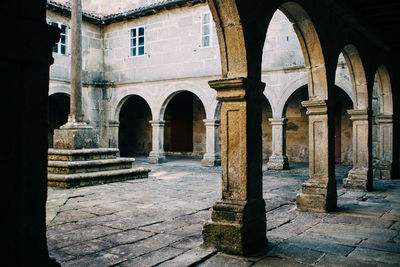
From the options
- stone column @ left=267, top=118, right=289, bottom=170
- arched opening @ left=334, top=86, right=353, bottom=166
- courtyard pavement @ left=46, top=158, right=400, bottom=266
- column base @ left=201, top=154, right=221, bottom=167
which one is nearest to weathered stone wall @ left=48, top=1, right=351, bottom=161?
stone column @ left=267, top=118, right=289, bottom=170

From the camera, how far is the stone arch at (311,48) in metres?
4.41

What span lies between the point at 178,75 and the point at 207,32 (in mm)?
1782

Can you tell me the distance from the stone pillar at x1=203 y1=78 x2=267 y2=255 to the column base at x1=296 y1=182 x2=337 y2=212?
1732 millimetres

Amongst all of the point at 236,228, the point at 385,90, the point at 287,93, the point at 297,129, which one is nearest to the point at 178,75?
the point at 287,93

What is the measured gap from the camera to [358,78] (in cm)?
650

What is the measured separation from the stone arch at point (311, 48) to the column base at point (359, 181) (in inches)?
97.0

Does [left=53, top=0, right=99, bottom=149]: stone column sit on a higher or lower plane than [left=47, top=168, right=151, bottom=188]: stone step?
higher

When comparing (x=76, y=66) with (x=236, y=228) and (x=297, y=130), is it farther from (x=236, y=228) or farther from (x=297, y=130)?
(x=297, y=130)

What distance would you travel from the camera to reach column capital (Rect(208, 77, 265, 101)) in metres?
3.09

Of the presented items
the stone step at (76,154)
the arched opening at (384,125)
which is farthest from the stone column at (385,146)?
the stone step at (76,154)

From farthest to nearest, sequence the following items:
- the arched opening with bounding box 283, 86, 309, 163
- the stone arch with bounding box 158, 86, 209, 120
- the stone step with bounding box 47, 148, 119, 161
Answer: the arched opening with bounding box 283, 86, 309, 163 → the stone arch with bounding box 158, 86, 209, 120 → the stone step with bounding box 47, 148, 119, 161

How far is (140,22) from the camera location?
42.8 feet

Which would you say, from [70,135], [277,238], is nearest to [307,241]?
[277,238]

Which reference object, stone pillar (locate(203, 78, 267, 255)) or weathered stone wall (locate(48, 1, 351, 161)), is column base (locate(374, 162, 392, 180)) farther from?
stone pillar (locate(203, 78, 267, 255))
